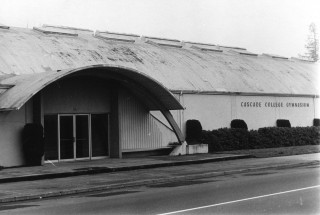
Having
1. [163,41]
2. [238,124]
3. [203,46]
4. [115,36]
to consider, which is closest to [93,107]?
[115,36]

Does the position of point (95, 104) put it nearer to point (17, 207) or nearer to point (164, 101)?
point (164, 101)

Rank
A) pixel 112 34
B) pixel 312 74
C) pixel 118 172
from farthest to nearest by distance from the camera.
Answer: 1. pixel 312 74
2. pixel 112 34
3. pixel 118 172

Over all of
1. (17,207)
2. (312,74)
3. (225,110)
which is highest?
(312,74)

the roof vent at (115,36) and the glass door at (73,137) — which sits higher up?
the roof vent at (115,36)

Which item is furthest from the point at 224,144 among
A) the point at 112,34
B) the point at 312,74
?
the point at 312,74

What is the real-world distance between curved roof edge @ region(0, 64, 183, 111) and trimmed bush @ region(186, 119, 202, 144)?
3108 mm

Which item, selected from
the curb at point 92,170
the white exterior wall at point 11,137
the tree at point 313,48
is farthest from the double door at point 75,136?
the tree at point 313,48

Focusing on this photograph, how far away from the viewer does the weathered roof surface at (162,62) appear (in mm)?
27016

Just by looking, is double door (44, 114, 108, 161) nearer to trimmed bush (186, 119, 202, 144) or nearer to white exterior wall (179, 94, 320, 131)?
white exterior wall (179, 94, 320, 131)

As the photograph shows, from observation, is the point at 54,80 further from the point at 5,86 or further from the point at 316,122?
the point at 316,122

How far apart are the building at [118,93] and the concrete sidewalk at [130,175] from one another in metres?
2.75

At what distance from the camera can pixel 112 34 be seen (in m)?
35.1

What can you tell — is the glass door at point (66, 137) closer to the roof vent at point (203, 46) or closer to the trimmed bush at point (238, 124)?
the trimmed bush at point (238, 124)

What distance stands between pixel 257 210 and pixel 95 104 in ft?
55.6
